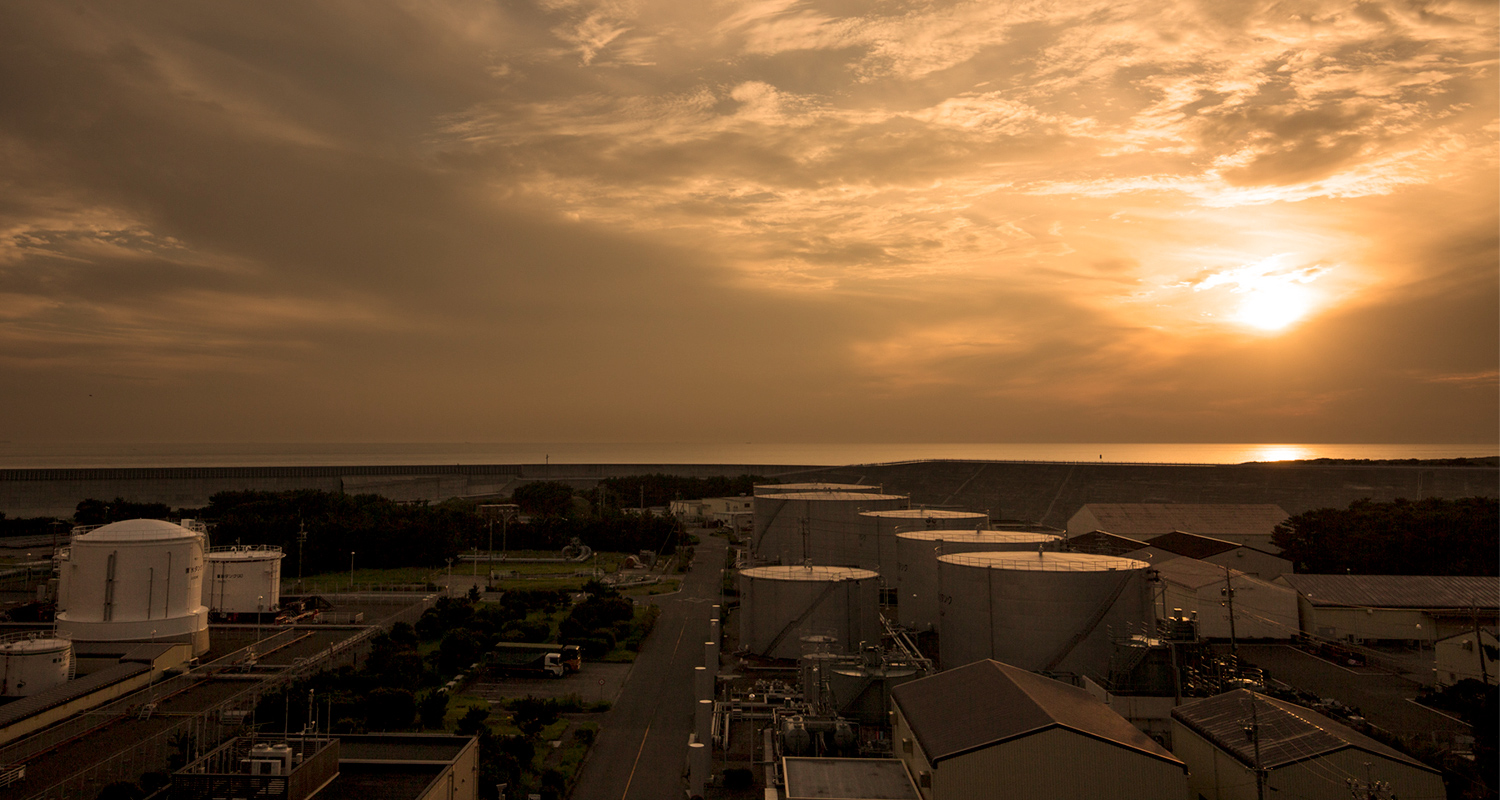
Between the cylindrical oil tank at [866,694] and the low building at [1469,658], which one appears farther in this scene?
the low building at [1469,658]

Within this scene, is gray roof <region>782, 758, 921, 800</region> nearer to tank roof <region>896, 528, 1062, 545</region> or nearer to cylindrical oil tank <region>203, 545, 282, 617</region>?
tank roof <region>896, 528, 1062, 545</region>

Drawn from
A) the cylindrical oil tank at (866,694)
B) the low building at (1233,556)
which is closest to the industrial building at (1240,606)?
the low building at (1233,556)

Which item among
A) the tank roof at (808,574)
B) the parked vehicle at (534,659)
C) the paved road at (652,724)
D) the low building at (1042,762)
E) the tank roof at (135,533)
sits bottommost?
the paved road at (652,724)

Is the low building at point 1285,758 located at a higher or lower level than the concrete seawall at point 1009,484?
lower

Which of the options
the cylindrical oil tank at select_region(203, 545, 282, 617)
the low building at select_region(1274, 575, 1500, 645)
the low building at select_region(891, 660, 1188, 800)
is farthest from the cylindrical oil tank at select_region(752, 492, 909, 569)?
the low building at select_region(891, 660, 1188, 800)

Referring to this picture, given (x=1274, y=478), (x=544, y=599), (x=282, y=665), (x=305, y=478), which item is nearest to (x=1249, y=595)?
(x=544, y=599)

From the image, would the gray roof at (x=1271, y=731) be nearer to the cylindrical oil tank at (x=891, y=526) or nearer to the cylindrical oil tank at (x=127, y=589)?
the cylindrical oil tank at (x=891, y=526)
